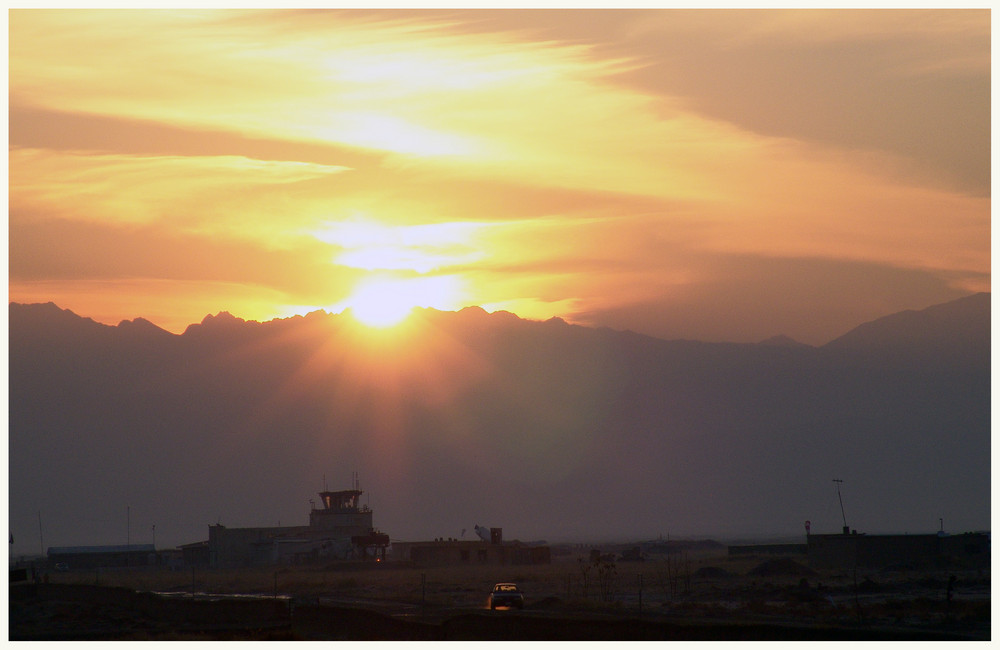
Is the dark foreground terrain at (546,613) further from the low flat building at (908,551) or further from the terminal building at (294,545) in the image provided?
the terminal building at (294,545)

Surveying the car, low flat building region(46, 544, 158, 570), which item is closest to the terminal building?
low flat building region(46, 544, 158, 570)

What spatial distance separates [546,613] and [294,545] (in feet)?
265

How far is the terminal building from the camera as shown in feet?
421

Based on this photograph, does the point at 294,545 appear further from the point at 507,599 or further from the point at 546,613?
the point at 546,613

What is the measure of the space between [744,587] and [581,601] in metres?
17.2

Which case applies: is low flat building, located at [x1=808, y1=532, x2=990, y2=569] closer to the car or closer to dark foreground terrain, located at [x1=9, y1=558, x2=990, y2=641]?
dark foreground terrain, located at [x1=9, y1=558, x2=990, y2=641]

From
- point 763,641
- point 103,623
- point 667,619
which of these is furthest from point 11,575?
point 763,641

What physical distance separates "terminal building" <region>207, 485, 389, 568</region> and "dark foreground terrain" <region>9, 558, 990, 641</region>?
49253mm

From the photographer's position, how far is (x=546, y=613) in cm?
5225

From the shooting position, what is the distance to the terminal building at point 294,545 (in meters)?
128

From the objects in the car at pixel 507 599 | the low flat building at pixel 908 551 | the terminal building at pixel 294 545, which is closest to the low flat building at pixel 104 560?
the terminal building at pixel 294 545

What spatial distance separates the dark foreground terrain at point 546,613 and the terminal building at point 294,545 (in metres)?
49.3

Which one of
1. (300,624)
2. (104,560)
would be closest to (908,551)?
(300,624)

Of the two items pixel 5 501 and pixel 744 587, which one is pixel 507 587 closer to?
pixel 744 587
